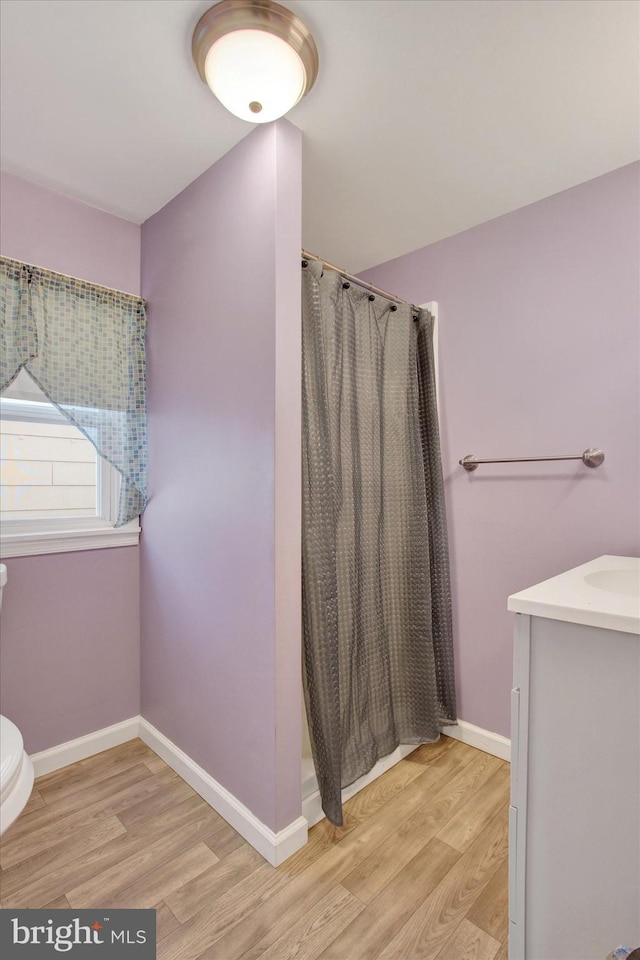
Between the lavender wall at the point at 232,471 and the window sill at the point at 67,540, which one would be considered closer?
the lavender wall at the point at 232,471

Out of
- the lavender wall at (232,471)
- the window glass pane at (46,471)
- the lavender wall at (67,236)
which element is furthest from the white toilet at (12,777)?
the lavender wall at (67,236)

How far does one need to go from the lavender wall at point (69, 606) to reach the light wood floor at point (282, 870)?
267 mm

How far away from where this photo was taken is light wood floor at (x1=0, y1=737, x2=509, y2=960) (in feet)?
3.86

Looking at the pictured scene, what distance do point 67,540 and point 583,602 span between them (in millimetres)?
1810

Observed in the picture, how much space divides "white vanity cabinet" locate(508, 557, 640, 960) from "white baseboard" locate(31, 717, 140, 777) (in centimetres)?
162

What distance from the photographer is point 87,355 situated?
6.19 feet

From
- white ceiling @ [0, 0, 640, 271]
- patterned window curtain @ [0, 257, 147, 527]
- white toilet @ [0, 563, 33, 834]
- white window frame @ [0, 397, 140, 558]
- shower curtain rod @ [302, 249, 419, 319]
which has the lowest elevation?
white toilet @ [0, 563, 33, 834]

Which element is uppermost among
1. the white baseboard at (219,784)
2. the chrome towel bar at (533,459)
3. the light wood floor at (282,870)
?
the chrome towel bar at (533,459)

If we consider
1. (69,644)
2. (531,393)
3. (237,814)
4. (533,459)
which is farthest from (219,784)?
(531,393)

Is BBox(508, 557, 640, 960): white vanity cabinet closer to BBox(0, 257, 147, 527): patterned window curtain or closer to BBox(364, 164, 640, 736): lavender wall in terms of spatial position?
BBox(364, 164, 640, 736): lavender wall

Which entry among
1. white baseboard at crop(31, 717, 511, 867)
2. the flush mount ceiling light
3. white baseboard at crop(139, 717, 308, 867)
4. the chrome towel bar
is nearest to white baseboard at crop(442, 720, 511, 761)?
white baseboard at crop(31, 717, 511, 867)

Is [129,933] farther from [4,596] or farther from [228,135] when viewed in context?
[228,135]

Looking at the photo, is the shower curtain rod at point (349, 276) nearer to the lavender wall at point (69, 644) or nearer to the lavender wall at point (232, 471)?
the lavender wall at point (232, 471)

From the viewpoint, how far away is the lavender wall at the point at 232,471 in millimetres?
1419
